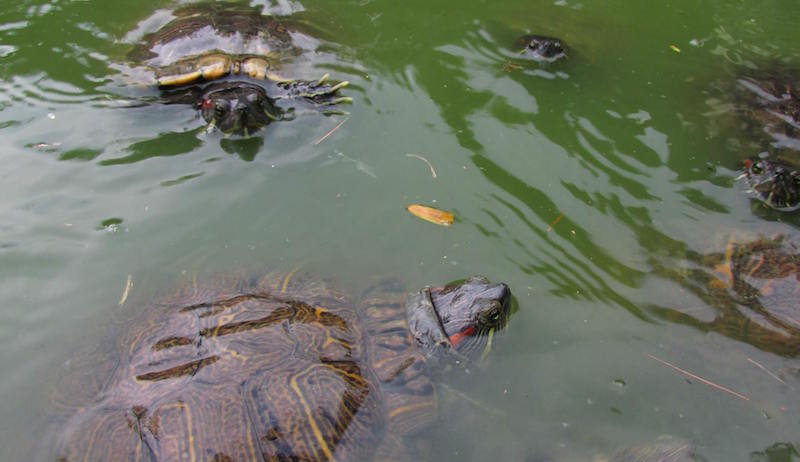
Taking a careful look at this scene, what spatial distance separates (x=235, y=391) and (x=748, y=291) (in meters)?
3.12

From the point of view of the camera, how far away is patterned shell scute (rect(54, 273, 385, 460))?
249 cm

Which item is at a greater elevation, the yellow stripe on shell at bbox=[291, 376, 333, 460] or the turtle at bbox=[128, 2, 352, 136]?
the turtle at bbox=[128, 2, 352, 136]

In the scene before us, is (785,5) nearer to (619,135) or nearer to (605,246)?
(619,135)

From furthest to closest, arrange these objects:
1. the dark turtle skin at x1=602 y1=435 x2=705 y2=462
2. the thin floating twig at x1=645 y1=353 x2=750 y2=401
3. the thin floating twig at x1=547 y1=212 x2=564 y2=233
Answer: the thin floating twig at x1=547 y1=212 x2=564 y2=233 < the thin floating twig at x1=645 y1=353 x2=750 y2=401 < the dark turtle skin at x1=602 y1=435 x2=705 y2=462

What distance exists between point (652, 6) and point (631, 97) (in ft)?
A: 6.34

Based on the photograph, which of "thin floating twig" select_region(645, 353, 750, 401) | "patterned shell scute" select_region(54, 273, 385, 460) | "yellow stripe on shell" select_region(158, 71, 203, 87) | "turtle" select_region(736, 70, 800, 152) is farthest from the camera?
"yellow stripe on shell" select_region(158, 71, 203, 87)

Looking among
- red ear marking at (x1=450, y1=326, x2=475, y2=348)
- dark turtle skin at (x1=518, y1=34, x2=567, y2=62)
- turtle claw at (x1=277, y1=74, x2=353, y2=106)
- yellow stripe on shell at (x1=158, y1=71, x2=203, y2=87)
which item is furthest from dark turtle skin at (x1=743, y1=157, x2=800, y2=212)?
yellow stripe on shell at (x1=158, y1=71, x2=203, y2=87)

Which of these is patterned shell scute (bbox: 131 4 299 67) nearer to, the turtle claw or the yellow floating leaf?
the turtle claw

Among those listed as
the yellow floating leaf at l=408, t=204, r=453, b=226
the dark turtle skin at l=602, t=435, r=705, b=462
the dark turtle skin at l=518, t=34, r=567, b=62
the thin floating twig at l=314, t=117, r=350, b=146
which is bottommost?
the dark turtle skin at l=602, t=435, r=705, b=462

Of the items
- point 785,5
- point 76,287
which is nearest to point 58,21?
point 76,287

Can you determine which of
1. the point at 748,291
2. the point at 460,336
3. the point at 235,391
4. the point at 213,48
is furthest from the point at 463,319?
the point at 213,48

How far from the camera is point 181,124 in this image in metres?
4.59

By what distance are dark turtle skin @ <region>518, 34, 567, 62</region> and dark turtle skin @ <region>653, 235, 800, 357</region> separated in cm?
240

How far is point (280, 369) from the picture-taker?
273 cm
